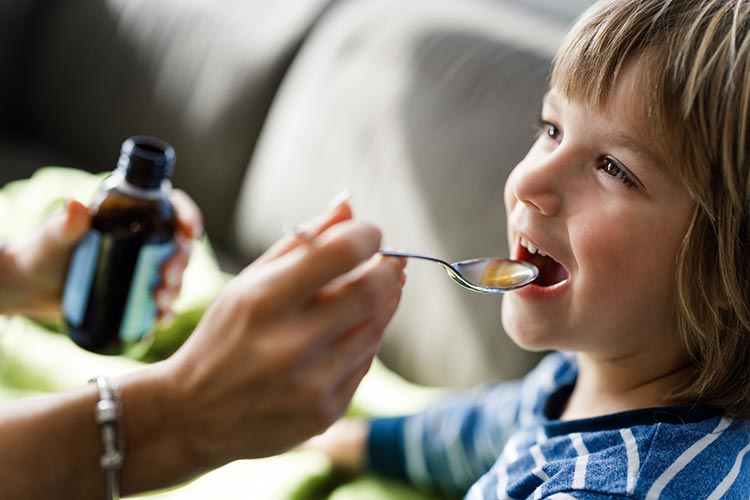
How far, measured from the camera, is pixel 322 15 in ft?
5.99

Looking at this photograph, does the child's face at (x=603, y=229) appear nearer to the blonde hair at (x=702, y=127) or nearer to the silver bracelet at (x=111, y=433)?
the blonde hair at (x=702, y=127)

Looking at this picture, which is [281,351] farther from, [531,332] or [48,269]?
[48,269]

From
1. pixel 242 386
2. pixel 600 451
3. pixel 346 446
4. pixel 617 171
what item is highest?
pixel 617 171

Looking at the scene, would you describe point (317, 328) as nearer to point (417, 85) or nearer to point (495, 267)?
point (495, 267)

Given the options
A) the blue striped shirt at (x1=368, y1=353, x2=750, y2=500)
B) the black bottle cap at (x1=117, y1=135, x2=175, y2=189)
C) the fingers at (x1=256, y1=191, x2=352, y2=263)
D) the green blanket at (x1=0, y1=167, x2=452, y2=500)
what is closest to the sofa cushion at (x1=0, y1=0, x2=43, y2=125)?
the green blanket at (x1=0, y1=167, x2=452, y2=500)

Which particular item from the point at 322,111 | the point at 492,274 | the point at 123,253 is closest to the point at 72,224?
the point at 123,253

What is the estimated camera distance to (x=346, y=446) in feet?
3.92

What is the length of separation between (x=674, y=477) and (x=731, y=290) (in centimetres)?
17

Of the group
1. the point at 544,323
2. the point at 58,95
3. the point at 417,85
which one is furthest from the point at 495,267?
the point at 58,95

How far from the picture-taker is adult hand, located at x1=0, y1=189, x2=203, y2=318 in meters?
1.02

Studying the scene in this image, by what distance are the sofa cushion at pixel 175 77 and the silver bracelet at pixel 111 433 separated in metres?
1.15

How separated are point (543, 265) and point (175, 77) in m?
1.24

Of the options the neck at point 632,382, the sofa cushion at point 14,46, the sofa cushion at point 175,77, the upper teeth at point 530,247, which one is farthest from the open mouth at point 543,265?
the sofa cushion at point 14,46

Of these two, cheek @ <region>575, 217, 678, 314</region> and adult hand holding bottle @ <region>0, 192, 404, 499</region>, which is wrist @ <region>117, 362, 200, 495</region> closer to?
adult hand holding bottle @ <region>0, 192, 404, 499</region>
